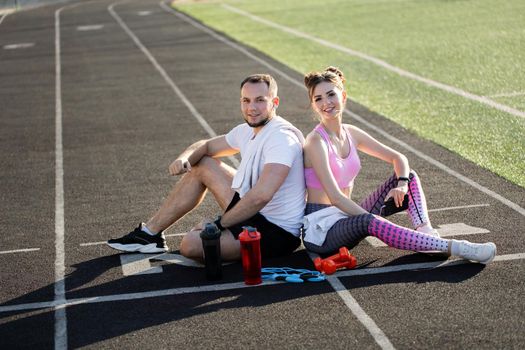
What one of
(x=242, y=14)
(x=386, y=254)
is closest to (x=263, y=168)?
(x=386, y=254)

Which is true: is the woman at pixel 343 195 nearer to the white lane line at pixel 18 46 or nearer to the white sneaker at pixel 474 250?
the white sneaker at pixel 474 250

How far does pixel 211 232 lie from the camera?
7.28 m

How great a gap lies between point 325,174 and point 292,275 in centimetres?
83

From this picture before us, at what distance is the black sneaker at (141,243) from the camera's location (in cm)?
826

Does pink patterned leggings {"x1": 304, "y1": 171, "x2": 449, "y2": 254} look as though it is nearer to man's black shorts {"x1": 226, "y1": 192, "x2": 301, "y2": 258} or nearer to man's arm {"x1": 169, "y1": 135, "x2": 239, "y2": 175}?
man's black shorts {"x1": 226, "y1": 192, "x2": 301, "y2": 258}

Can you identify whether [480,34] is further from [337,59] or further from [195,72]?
[195,72]

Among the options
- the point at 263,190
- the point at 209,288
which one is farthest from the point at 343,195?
the point at 209,288

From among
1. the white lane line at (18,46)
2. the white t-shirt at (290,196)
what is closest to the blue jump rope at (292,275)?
the white t-shirt at (290,196)

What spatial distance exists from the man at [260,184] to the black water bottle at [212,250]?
1.01 ft

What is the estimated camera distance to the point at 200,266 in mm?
7879

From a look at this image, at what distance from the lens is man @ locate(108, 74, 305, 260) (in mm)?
7586

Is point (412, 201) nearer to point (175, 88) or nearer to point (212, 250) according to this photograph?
point (212, 250)

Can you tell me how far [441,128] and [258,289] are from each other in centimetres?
674

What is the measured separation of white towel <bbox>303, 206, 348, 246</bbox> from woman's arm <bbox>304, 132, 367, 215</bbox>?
0.14 m
